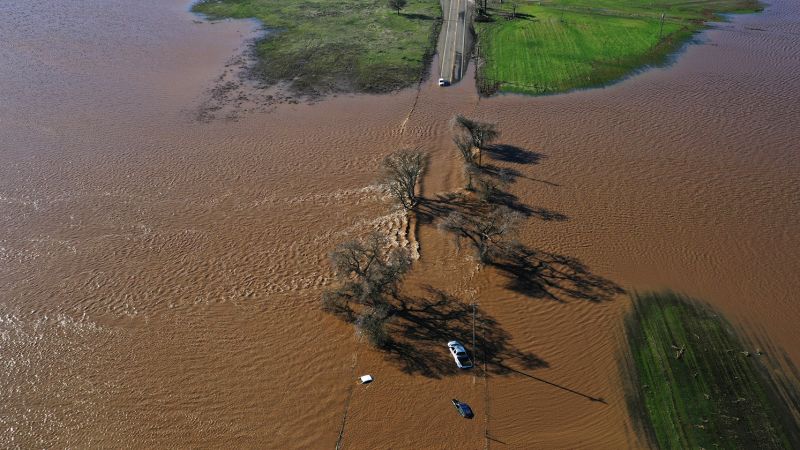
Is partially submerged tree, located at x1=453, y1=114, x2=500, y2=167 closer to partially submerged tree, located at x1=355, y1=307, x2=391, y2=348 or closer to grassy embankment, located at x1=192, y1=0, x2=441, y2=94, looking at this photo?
grassy embankment, located at x1=192, y1=0, x2=441, y2=94

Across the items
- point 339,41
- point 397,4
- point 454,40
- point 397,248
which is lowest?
point 397,248

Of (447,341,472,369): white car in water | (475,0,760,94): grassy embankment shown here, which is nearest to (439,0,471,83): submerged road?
(475,0,760,94): grassy embankment

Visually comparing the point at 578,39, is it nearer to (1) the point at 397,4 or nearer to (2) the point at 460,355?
(1) the point at 397,4

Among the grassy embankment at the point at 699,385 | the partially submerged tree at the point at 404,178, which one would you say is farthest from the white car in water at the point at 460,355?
the partially submerged tree at the point at 404,178

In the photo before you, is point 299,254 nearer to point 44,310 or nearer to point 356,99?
point 44,310

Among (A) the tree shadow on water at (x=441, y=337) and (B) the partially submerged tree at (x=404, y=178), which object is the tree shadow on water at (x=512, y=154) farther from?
(A) the tree shadow on water at (x=441, y=337)

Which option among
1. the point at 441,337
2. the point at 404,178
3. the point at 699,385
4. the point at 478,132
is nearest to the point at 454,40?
the point at 478,132
